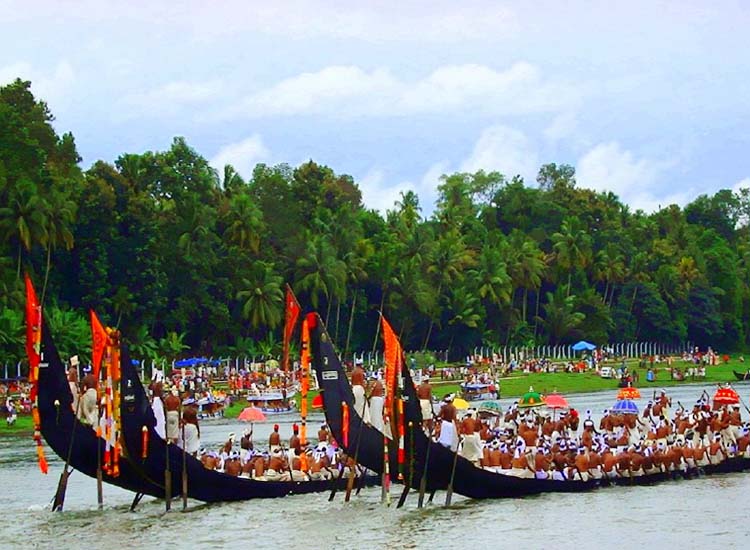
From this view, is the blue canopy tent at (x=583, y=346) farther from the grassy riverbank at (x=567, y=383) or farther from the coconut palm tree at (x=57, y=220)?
the coconut palm tree at (x=57, y=220)

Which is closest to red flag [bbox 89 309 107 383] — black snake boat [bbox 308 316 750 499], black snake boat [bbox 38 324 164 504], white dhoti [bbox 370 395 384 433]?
black snake boat [bbox 38 324 164 504]

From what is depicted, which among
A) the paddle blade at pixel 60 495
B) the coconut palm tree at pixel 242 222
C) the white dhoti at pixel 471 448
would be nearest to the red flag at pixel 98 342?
the paddle blade at pixel 60 495

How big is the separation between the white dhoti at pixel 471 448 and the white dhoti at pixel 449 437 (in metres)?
1.39

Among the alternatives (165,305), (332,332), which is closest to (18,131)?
(165,305)

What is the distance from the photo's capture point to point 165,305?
80500mm

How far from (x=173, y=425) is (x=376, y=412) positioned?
4561 millimetres

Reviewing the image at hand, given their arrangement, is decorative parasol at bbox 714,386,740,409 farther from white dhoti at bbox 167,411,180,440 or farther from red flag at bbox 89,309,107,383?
red flag at bbox 89,309,107,383

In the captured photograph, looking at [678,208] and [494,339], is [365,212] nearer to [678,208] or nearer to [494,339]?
[494,339]

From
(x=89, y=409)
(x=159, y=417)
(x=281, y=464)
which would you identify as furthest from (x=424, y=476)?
(x=89, y=409)

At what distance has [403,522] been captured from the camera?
99.0 ft

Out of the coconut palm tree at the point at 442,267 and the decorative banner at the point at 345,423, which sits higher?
the coconut palm tree at the point at 442,267

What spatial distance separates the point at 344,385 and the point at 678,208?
12078 cm

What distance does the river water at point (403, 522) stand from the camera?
28297mm

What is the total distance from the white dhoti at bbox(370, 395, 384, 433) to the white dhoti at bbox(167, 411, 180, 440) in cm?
431
